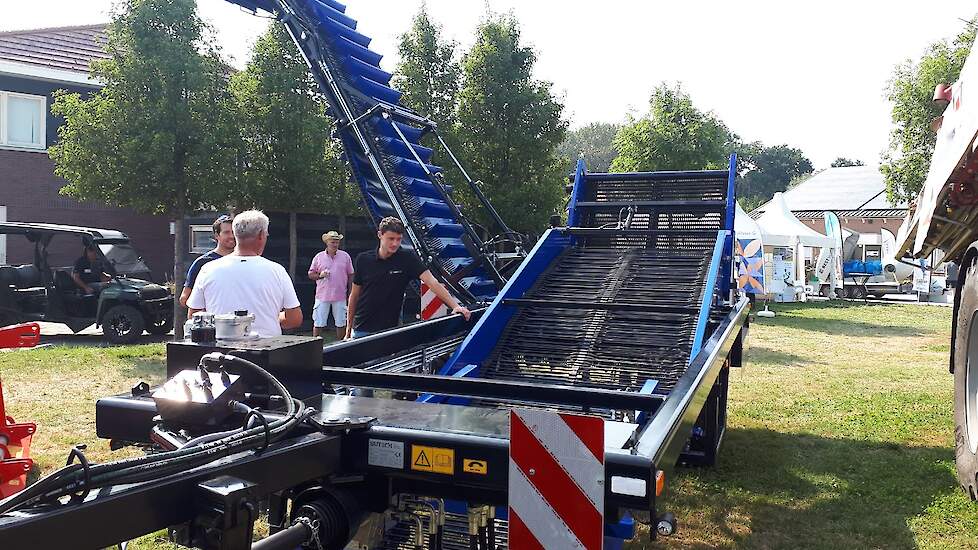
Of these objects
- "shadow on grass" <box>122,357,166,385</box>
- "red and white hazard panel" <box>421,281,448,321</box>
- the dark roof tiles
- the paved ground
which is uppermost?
the dark roof tiles

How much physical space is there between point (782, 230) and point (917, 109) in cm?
599

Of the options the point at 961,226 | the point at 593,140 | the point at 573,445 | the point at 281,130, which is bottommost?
the point at 573,445

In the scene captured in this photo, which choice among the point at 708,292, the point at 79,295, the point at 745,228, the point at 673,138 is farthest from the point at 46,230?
the point at 745,228

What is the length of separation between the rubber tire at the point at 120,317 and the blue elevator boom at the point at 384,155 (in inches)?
171

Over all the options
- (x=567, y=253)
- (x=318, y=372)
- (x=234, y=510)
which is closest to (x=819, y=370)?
(x=567, y=253)

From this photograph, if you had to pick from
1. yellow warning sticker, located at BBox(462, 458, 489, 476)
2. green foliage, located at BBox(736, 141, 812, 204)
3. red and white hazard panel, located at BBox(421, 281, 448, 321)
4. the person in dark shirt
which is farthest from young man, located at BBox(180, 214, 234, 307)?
green foliage, located at BBox(736, 141, 812, 204)

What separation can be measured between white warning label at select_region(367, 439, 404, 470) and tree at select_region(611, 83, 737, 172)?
14814mm

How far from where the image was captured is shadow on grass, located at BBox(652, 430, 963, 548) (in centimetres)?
424

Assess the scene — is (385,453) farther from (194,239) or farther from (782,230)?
(782,230)

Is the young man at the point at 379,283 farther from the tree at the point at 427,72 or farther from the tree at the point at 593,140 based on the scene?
the tree at the point at 593,140

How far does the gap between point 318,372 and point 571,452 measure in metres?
0.97

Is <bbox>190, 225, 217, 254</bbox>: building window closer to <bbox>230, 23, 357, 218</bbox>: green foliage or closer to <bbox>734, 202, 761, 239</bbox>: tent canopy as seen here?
<bbox>230, 23, 357, 218</bbox>: green foliage

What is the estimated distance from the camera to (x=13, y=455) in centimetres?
433

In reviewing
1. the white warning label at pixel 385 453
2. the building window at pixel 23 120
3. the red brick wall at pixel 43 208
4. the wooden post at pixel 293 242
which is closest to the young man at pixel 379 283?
the white warning label at pixel 385 453
